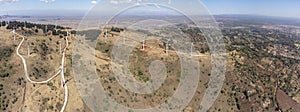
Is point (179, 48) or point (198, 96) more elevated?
point (179, 48)

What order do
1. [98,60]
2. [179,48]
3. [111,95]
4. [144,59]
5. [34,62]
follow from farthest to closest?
[179,48]
[144,59]
[98,60]
[34,62]
[111,95]

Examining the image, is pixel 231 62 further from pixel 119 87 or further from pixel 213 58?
pixel 119 87

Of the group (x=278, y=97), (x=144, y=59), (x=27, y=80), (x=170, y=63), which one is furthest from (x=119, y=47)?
(x=278, y=97)

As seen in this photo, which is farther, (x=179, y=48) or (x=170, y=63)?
(x=179, y=48)

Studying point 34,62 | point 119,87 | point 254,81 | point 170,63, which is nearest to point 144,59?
point 170,63

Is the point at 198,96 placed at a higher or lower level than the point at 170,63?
lower

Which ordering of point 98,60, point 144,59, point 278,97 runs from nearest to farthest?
point 98,60 < point 144,59 < point 278,97

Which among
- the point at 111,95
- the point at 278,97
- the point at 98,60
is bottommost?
the point at 278,97

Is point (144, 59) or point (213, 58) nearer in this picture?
point (144, 59)

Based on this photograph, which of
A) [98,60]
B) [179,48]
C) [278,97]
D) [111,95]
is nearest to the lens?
[111,95]

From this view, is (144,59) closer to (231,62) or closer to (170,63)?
(170,63)
